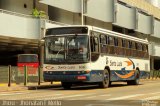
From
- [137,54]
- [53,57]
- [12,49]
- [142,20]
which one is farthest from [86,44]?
[142,20]

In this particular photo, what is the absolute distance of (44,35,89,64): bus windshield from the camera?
82.7ft

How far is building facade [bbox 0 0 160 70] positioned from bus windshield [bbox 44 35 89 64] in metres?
9.27

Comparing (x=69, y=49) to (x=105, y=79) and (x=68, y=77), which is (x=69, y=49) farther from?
(x=105, y=79)

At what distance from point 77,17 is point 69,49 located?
27636 millimetres

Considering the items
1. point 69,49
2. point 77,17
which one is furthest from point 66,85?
point 77,17

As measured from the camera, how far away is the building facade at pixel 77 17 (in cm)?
3600

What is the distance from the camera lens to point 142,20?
222 feet

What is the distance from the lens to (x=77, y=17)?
5262 centimetres

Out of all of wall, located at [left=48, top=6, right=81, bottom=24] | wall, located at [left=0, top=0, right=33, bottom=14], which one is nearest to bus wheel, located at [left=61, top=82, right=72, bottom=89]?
wall, located at [left=0, top=0, right=33, bottom=14]


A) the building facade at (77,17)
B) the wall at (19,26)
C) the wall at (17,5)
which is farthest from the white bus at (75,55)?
the wall at (17,5)

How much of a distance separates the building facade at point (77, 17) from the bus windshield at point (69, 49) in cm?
927

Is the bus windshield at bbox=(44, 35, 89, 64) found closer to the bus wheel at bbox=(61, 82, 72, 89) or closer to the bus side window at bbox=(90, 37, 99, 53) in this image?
the bus side window at bbox=(90, 37, 99, 53)

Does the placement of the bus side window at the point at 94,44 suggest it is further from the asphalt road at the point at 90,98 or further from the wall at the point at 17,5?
the wall at the point at 17,5

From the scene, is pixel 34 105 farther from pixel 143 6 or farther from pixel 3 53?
pixel 143 6
